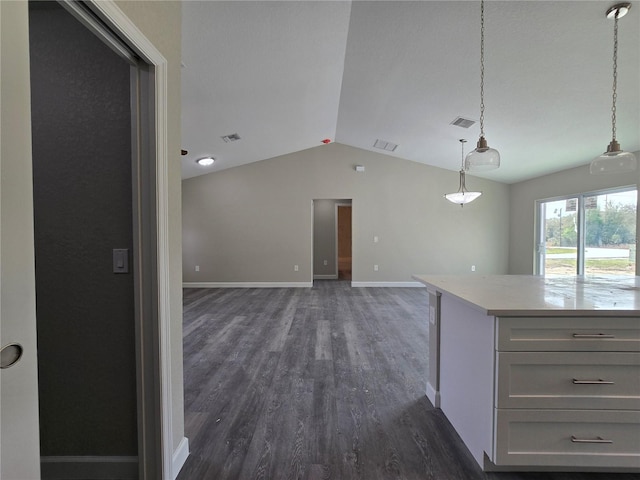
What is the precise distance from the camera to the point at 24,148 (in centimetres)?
62

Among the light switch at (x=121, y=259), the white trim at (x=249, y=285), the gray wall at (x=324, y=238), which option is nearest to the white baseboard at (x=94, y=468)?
the light switch at (x=121, y=259)

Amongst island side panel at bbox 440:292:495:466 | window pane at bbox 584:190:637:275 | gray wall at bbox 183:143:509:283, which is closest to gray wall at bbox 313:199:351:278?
gray wall at bbox 183:143:509:283

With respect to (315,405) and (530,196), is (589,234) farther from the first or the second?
(315,405)

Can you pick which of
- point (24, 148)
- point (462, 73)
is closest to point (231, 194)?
point (462, 73)

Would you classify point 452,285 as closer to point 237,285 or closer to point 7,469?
point 7,469

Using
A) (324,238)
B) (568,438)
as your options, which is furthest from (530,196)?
(568,438)

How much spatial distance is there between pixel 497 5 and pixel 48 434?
3965 millimetres

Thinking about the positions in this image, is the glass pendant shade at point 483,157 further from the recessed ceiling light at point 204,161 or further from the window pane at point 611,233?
the recessed ceiling light at point 204,161

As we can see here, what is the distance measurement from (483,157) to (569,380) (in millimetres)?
1472

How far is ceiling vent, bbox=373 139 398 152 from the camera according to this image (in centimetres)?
579

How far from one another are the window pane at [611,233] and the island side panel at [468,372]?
3977 mm

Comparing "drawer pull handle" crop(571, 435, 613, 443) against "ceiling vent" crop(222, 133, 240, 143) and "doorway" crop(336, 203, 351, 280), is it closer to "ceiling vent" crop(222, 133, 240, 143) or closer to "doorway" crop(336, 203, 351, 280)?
"ceiling vent" crop(222, 133, 240, 143)

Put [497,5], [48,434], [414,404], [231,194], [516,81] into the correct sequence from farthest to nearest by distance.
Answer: [231,194]
[516,81]
[497,5]
[414,404]
[48,434]

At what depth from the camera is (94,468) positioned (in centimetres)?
141
